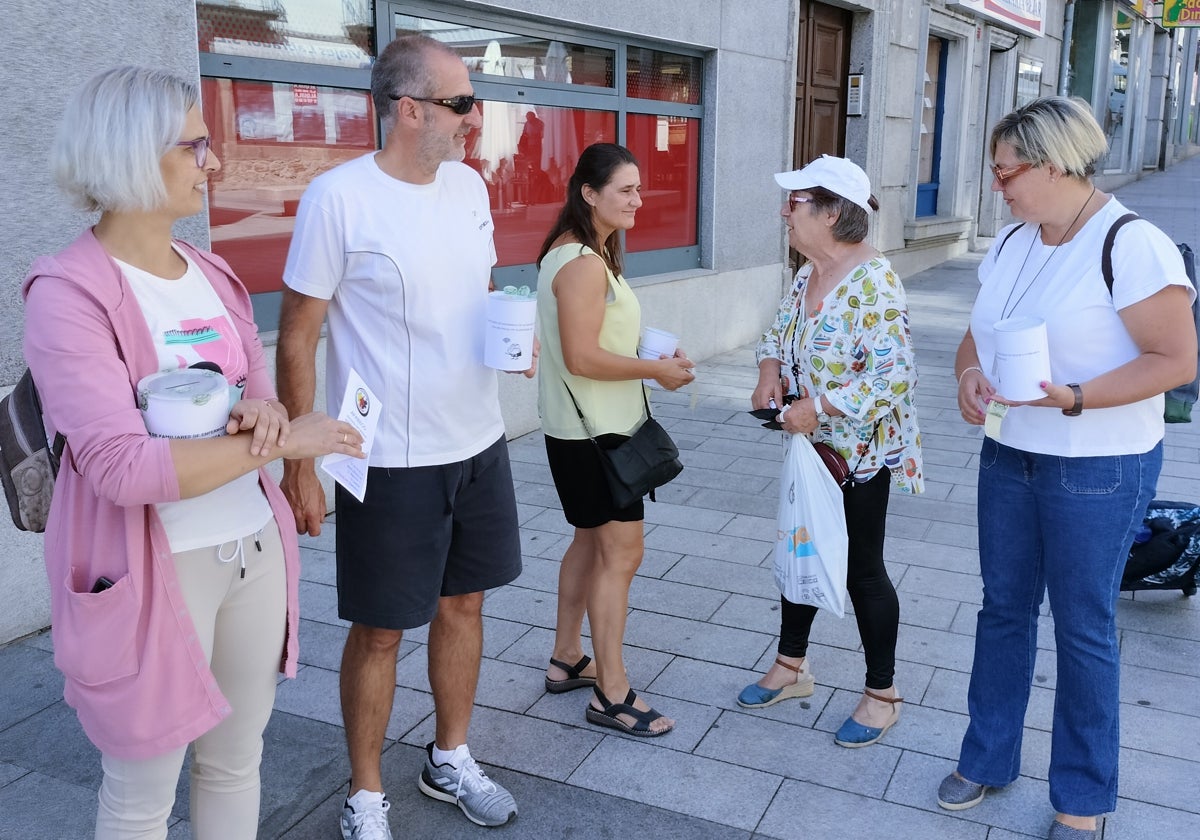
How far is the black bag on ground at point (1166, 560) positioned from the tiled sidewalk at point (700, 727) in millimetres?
137

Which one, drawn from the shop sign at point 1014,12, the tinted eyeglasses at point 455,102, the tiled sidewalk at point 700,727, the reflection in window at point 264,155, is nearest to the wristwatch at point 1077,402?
the tiled sidewalk at point 700,727

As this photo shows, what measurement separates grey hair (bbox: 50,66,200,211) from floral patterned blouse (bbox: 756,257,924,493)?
1795mm

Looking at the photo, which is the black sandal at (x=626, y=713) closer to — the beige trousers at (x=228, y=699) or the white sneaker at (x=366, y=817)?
the white sneaker at (x=366, y=817)

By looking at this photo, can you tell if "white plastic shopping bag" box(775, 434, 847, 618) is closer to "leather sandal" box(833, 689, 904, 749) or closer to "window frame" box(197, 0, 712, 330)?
"leather sandal" box(833, 689, 904, 749)

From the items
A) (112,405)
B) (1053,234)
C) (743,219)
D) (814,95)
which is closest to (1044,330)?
(1053,234)

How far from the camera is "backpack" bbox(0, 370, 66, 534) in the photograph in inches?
75.0

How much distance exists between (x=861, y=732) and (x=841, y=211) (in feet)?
4.96

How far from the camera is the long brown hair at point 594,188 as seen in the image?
3.12m

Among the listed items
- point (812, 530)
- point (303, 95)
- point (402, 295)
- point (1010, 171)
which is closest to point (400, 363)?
point (402, 295)

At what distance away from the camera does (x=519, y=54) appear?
6.71 metres

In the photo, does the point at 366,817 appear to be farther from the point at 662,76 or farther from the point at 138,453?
the point at 662,76

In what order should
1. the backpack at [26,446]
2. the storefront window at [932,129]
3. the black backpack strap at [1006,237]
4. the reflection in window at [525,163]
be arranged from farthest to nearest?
the storefront window at [932,129], the reflection in window at [525,163], the black backpack strap at [1006,237], the backpack at [26,446]

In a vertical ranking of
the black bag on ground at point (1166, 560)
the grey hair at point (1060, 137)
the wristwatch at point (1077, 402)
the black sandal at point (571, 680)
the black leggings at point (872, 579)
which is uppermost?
the grey hair at point (1060, 137)

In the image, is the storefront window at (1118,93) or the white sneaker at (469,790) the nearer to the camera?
the white sneaker at (469,790)
